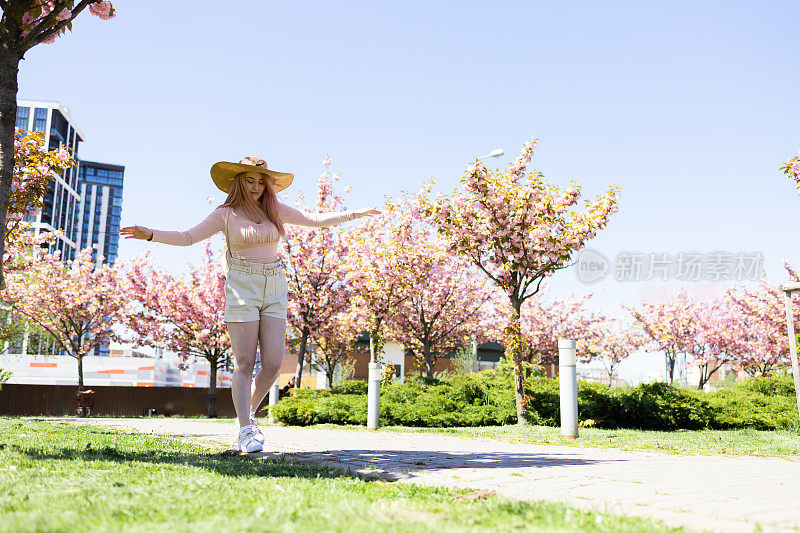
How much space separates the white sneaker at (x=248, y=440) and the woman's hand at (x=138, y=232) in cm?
170

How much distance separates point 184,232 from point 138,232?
40cm

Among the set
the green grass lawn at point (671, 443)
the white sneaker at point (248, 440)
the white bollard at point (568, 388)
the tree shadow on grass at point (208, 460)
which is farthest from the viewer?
the white bollard at point (568, 388)

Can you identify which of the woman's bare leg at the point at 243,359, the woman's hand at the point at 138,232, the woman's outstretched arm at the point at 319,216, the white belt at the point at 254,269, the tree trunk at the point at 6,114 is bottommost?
the woman's bare leg at the point at 243,359

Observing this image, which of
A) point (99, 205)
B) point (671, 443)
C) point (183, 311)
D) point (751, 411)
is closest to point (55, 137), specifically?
point (99, 205)

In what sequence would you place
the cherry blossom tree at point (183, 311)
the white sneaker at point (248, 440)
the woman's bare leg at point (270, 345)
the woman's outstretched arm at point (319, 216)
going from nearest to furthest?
the white sneaker at point (248, 440) → the woman's bare leg at point (270, 345) → the woman's outstretched arm at point (319, 216) → the cherry blossom tree at point (183, 311)

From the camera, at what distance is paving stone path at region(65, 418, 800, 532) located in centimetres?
272

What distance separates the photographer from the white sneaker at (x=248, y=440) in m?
4.93

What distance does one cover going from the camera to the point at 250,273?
502cm

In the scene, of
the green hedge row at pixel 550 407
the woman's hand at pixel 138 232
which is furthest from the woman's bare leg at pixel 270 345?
the green hedge row at pixel 550 407

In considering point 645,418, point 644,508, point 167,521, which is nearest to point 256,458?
point 167,521

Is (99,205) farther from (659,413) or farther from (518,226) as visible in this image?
(659,413)

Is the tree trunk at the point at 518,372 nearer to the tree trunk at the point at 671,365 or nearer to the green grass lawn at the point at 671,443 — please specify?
the green grass lawn at the point at 671,443

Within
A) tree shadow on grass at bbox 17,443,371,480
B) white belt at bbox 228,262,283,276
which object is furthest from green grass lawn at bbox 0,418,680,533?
white belt at bbox 228,262,283,276

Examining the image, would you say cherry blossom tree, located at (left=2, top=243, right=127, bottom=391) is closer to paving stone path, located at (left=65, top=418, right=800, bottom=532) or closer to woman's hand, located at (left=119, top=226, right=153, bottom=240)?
paving stone path, located at (left=65, top=418, right=800, bottom=532)
